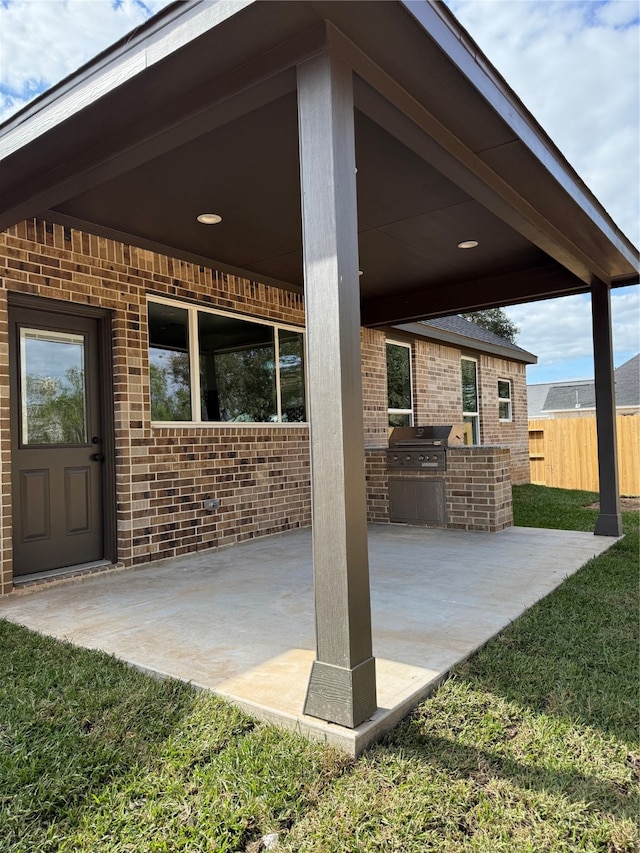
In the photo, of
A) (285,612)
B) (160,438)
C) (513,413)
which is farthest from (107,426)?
(513,413)

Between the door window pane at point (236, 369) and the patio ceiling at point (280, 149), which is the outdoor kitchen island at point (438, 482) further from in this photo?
the patio ceiling at point (280, 149)

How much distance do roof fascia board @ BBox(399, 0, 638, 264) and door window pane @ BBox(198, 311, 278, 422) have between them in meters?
3.63

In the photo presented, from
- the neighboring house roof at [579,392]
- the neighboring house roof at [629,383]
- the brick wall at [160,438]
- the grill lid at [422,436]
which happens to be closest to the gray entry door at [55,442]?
the brick wall at [160,438]

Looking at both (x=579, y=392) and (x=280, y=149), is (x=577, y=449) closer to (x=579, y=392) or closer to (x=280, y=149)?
(x=280, y=149)

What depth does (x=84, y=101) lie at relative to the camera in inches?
109

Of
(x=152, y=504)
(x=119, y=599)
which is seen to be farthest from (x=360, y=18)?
(x=152, y=504)

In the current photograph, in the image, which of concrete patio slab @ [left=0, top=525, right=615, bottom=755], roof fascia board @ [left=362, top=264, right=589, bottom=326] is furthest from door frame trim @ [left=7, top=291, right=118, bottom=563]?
roof fascia board @ [left=362, top=264, right=589, bottom=326]

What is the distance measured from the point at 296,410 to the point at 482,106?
185 inches

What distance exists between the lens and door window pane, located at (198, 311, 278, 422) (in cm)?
599

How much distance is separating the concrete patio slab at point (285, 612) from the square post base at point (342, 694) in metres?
0.04

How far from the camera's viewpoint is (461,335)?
36.2ft

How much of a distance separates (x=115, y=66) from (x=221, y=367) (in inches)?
145

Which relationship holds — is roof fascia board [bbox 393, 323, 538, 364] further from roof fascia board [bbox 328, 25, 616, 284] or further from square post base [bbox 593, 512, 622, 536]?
roof fascia board [bbox 328, 25, 616, 284]

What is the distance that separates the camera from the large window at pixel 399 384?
9445mm
